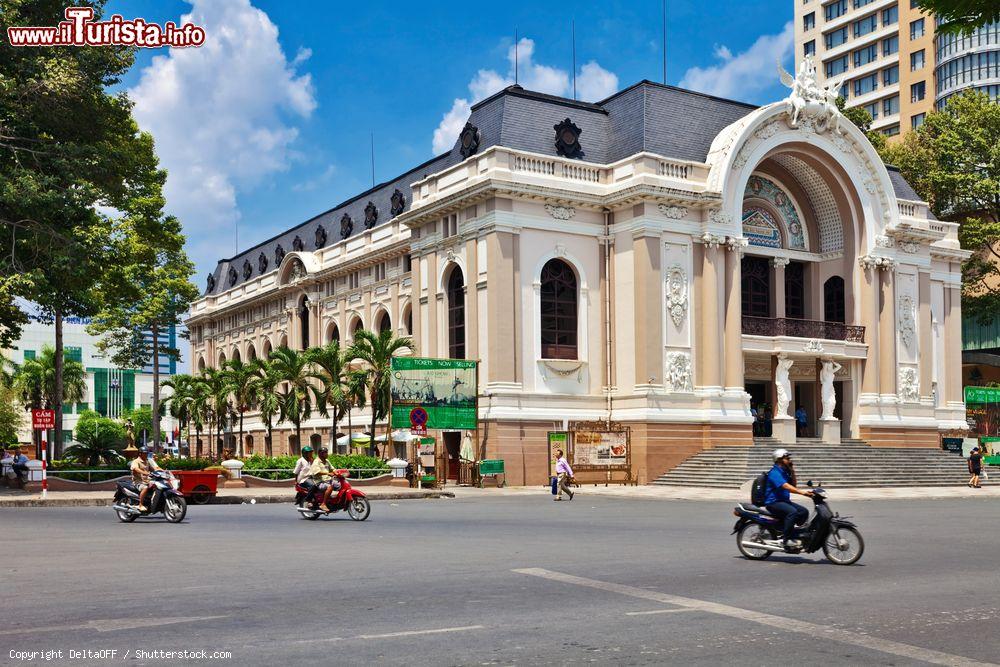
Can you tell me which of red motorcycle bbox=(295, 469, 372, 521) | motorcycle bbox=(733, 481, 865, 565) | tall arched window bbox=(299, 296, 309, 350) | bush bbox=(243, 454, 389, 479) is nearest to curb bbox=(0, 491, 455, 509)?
bush bbox=(243, 454, 389, 479)

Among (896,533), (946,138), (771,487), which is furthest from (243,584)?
(946,138)

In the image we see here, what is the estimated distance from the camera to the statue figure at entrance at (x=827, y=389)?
4700cm

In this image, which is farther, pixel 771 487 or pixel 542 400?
pixel 542 400

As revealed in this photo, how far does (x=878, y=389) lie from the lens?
48.6 m

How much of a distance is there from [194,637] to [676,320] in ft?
118

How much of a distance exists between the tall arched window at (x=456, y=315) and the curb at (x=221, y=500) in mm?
11645

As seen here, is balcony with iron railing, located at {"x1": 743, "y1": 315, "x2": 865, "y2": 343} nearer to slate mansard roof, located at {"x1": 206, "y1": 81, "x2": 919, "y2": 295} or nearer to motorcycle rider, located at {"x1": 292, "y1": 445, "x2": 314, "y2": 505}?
slate mansard roof, located at {"x1": 206, "y1": 81, "x2": 919, "y2": 295}

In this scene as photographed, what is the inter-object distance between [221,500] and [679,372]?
19.8m

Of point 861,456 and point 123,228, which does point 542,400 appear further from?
point 123,228

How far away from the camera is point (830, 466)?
41.8 meters

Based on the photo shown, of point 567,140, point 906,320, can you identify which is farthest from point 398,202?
point 906,320

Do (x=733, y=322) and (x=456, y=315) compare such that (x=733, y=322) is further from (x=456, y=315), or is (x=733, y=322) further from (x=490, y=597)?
(x=490, y=597)

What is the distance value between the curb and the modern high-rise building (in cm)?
6864

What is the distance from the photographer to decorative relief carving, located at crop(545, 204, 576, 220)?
4331 cm
